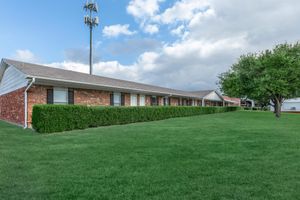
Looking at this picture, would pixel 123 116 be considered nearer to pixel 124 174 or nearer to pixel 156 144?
pixel 156 144

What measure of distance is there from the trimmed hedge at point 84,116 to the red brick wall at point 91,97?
2429mm

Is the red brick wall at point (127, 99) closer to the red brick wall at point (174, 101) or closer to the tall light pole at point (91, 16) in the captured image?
the red brick wall at point (174, 101)

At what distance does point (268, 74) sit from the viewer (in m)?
23.6

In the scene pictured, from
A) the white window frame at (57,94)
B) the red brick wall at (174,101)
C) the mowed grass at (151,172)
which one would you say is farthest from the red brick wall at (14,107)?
the red brick wall at (174,101)

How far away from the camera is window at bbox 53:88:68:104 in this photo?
47.1 ft

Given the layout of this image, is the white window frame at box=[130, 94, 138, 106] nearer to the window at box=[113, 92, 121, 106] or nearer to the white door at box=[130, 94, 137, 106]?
the white door at box=[130, 94, 137, 106]

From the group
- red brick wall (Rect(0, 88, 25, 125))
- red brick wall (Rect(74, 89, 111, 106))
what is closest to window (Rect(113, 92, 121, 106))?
red brick wall (Rect(74, 89, 111, 106))

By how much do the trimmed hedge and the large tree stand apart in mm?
10600

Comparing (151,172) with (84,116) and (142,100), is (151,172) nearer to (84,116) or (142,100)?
(84,116)

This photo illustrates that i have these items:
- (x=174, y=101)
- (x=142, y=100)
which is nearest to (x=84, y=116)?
(x=142, y=100)

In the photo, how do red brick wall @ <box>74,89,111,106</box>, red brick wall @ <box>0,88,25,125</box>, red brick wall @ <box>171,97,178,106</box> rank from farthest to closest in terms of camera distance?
red brick wall @ <box>171,97,178,106</box> → red brick wall @ <box>74,89,111,106</box> → red brick wall @ <box>0,88,25,125</box>

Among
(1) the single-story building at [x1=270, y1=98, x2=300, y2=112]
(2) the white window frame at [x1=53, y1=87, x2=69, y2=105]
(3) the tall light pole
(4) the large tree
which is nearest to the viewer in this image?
(2) the white window frame at [x1=53, y1=87, x2=69, y2=105]

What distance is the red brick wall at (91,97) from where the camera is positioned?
15.7 meters

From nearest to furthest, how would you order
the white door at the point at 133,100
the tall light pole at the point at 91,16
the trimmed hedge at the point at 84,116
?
the trimmed hedge at the point at 84,116 → the white door at the point at 133,100 → the tall light pole at the point at 91,16
